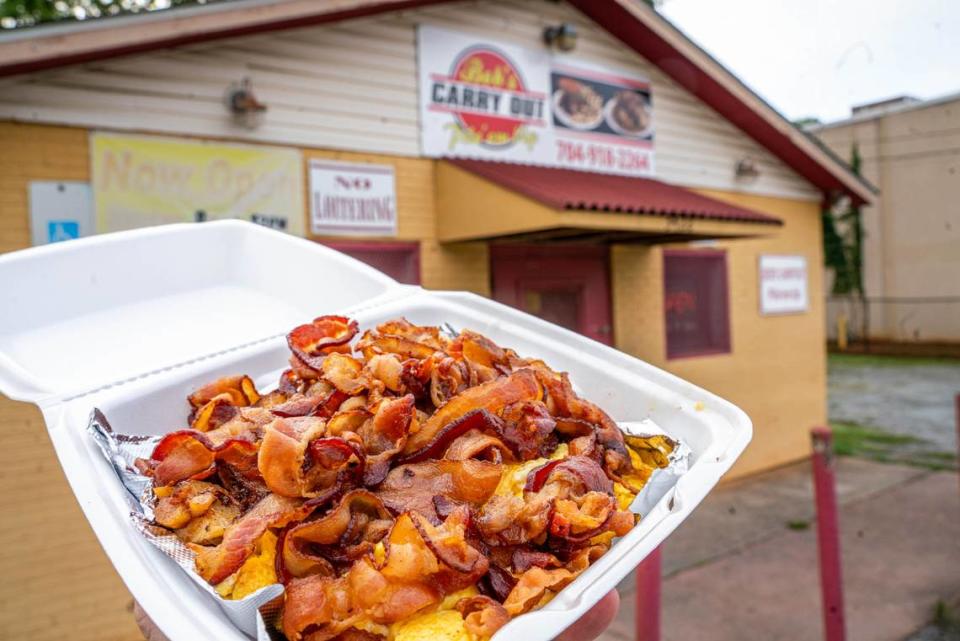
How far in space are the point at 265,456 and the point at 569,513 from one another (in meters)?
0.64

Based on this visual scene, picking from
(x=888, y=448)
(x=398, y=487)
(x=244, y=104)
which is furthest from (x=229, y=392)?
(x=888, y=448)

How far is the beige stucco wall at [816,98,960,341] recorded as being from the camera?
67.3ft

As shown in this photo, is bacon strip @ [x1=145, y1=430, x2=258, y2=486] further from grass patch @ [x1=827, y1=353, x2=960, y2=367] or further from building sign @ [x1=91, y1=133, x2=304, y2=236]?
grass patch @ [x1=827, y1=353, x2=960, y2=367]

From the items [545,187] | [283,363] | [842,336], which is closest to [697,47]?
[545,187]

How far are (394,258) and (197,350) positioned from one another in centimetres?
373

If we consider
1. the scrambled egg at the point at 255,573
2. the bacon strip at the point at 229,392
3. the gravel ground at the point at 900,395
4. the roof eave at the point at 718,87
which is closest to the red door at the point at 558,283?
the roof eave at the point at 718,87

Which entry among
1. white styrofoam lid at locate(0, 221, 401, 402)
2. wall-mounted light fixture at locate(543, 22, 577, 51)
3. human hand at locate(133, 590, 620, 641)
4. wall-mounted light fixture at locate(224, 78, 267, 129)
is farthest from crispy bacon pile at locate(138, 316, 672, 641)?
wall-mounted light fixture at locate(543, 22, 577, 51)

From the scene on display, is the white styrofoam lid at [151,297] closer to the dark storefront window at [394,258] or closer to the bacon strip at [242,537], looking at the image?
the bacon strip at [242,537]

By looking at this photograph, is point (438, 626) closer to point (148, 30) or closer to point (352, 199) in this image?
point (148, 30)

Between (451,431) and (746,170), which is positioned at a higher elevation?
(746,170)

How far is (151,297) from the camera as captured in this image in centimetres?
278

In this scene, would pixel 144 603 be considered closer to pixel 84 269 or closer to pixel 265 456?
pixel 265 456

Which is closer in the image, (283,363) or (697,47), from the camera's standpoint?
(283,363)

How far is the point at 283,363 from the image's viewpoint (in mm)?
2416
